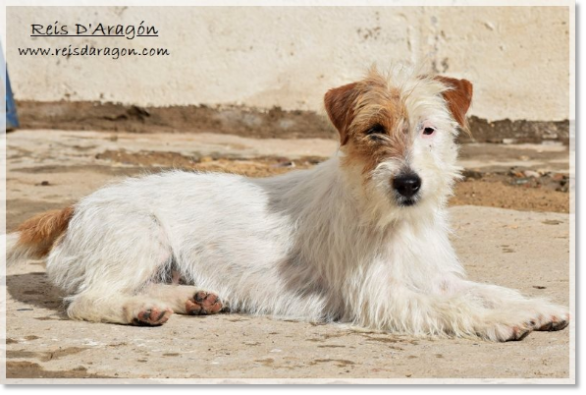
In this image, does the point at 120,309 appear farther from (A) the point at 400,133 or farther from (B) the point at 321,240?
(A) the point at 400,133

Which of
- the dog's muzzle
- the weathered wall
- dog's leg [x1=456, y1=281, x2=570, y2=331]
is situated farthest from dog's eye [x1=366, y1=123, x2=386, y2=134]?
the weathered wall

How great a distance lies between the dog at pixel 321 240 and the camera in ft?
19.5

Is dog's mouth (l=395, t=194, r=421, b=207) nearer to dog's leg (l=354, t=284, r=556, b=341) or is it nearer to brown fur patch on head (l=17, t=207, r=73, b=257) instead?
dog's leg (l=354, t=284, r=556, b=341)

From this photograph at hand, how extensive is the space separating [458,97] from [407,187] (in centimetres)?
95

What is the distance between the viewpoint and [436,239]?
21.0 ft

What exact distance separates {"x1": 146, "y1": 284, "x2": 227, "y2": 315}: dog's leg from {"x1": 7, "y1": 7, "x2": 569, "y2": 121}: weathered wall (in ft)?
22.0

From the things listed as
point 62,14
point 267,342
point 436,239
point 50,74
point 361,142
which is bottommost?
point 267,342

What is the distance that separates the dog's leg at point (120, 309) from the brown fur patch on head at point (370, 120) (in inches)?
62.9

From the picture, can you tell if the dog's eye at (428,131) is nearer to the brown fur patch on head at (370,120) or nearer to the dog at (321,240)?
the dog at (321,240)

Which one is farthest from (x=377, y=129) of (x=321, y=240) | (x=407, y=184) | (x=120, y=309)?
(x=120, y=309)

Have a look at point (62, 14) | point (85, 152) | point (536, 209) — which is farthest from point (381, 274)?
point (62, 14)

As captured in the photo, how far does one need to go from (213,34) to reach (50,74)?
2395 millimetres

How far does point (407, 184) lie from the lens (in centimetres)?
571
